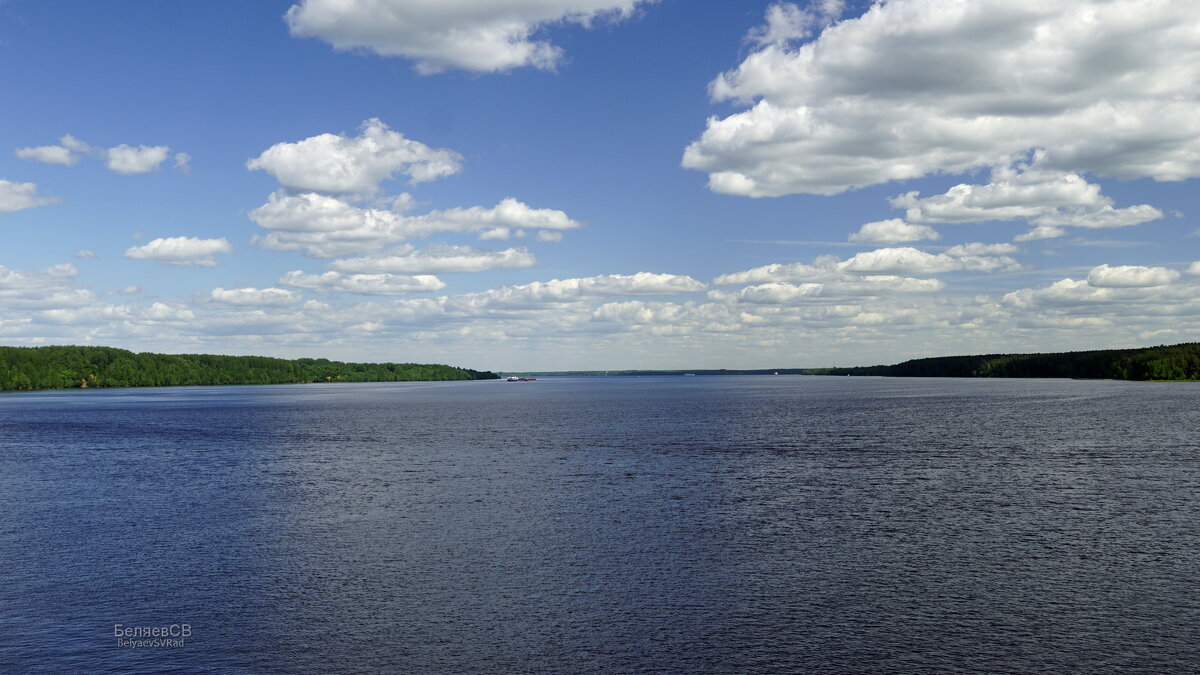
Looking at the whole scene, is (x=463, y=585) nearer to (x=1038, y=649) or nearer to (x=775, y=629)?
(x=775, y=629)

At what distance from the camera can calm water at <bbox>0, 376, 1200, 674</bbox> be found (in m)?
21.7

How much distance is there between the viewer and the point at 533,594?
87.5ft

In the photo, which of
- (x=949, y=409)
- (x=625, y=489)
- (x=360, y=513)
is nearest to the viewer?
(x=360, y=513)

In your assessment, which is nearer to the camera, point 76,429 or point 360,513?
point 360,513

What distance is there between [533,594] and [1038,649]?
13881 millimetres

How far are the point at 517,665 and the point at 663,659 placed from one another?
3527 millimetres

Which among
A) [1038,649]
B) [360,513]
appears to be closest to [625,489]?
[360,513]

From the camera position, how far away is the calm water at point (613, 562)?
21.7m

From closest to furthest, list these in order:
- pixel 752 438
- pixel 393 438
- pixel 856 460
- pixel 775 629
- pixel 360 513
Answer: pixel 775 629
pixel 360 513
pixel 856 460
pixel 752 438
pixel 393 438

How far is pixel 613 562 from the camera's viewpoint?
30688 mm

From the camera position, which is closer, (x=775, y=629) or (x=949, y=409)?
(x=775, y=629)

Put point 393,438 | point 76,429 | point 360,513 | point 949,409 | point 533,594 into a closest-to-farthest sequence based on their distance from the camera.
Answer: point 533,594 < point 360,513 < point 393,438 < point 76,429 < point 949,409

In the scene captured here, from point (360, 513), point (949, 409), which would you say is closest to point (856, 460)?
point (360, 513)

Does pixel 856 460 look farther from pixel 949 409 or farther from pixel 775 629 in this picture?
pixel 949 409
